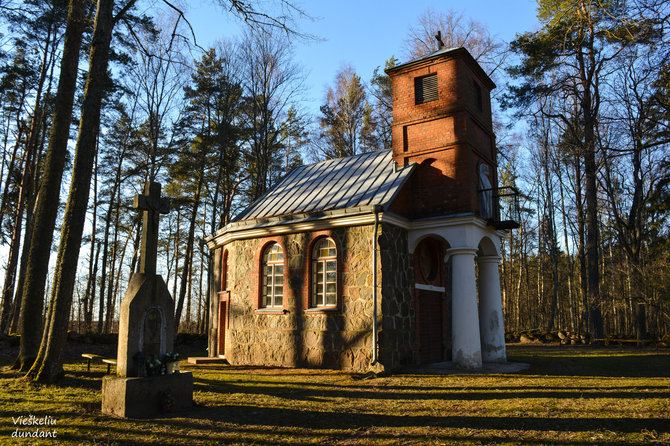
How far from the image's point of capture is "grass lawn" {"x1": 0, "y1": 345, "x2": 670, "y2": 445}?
559cm

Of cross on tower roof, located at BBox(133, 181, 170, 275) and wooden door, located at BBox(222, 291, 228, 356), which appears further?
wooden door, located at BBox(222, 291, 228, 356)

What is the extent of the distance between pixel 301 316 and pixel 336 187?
407 centimetres

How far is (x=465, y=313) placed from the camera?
11875mm

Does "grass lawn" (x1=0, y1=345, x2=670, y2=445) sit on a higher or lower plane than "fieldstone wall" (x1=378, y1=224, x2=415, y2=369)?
lower

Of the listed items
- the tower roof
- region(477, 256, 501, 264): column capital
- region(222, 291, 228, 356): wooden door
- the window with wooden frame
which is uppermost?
the tower roof

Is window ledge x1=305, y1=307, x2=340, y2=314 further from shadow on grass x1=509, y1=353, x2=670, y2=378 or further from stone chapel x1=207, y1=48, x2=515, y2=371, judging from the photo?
shadow on grass x1=509, y1=353, x2=670, y2=378

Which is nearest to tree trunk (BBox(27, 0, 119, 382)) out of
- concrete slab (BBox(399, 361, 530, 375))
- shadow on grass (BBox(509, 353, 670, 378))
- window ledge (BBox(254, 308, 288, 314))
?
window ledge (BBox(254, 308, 288, 314))

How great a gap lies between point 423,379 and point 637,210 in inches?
666

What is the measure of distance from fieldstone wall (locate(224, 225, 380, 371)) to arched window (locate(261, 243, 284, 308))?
237 mm

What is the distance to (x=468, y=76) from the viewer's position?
13688 millimetres

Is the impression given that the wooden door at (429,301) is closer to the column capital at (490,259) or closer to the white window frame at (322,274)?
the column capital at (490,259)

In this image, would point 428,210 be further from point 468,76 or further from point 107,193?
point 107,193

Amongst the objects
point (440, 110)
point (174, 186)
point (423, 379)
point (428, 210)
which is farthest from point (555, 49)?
point (174, 186)

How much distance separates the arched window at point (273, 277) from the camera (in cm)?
1355
